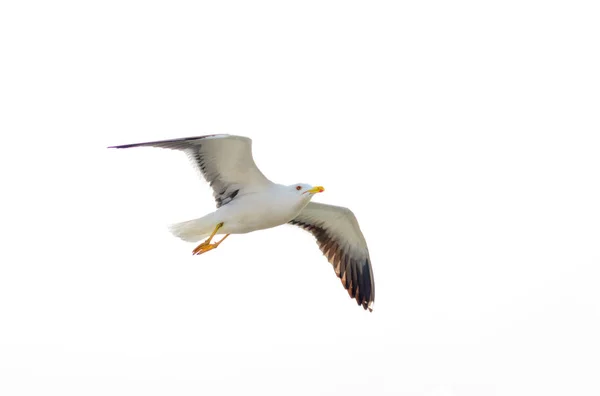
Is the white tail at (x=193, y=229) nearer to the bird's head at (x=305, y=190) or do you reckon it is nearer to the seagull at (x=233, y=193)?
the seagull at (x=233, y=193)

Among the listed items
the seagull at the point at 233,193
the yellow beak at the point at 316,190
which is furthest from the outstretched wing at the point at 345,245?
the yellow beak at the point at 316,190

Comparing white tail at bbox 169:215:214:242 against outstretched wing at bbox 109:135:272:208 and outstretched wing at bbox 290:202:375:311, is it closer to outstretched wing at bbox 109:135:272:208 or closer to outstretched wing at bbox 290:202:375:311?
outstretched wing at bbox 109:135:272:208

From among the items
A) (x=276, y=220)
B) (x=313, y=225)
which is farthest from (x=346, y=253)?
(x=276, y=220)

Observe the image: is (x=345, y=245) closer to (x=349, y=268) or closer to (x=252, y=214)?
(x=349, y=268)

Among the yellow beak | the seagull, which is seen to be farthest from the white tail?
the yellow beak

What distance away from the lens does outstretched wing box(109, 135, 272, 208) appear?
13.9 metres

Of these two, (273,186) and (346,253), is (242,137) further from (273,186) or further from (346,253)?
(346,253)

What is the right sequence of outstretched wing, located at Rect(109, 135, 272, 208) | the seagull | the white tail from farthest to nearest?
1. the white tail
2. the seagull
3. outstretched wing, located at Rect(109, 135, 272, 208)

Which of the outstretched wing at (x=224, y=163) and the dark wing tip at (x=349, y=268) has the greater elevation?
the outstretched wing at (x=224, y=163)

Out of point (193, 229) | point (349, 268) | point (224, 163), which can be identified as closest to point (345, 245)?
point (349, 268)

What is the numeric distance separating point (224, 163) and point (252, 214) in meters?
0.81

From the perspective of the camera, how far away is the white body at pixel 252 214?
1441 centimetres

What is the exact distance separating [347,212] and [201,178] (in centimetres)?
258

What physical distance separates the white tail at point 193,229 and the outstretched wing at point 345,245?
1.98 meters
